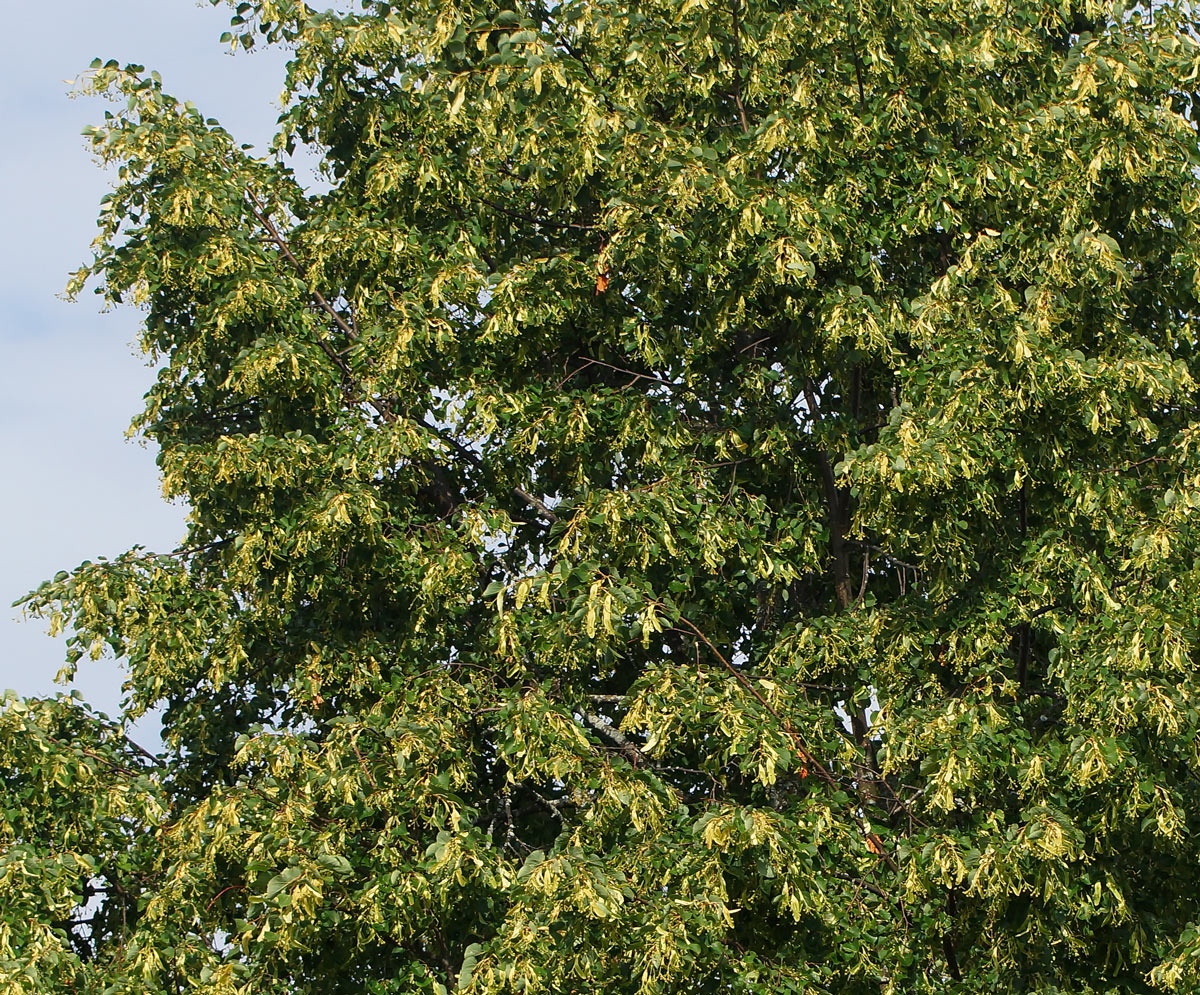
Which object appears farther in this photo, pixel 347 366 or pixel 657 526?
pixel 347 366

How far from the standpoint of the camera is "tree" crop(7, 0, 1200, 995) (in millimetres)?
8672

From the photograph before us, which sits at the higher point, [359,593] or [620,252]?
[620,252]

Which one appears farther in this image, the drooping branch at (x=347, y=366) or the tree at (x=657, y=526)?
the drooping branch at (x=347, y=366)

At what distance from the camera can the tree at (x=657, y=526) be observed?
8672 millimetres

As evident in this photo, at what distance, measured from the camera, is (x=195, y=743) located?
37.0ft

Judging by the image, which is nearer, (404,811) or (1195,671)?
(1195,671)

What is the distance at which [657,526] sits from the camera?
9.66 meters

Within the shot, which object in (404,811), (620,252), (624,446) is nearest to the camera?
(404,811)

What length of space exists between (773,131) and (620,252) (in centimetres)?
123

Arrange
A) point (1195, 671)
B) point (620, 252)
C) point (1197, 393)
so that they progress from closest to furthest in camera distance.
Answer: point (1195, 671) < point (620, 252) < point (1197, 393)

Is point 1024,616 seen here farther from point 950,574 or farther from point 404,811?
point 404,811

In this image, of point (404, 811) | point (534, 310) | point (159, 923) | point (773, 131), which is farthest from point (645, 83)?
point (159, 923)

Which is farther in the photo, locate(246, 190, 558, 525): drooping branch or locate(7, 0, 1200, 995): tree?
locate(246, 190, 558, 525): drooping branch

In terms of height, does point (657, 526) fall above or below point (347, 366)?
below
